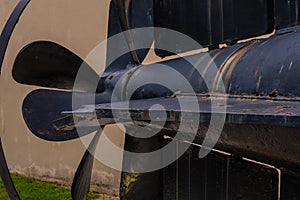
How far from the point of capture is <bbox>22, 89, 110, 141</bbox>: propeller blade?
6.67 feet

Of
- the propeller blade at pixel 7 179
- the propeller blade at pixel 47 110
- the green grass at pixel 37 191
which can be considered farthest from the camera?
the green grass at pixel 37 191

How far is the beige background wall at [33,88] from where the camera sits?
400 centimetres

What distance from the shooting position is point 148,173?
206 cm

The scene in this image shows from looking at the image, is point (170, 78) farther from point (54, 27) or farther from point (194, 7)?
point (54, 27)

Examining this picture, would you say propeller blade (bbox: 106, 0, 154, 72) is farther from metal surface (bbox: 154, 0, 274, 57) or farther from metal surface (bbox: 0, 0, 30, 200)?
metal surface (bbox: 0, 0, 30, 200)

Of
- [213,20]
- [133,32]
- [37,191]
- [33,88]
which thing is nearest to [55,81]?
[133,32]

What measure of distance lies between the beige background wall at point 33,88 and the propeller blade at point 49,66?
1.68 m

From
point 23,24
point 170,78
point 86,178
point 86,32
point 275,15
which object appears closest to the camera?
point 275,15

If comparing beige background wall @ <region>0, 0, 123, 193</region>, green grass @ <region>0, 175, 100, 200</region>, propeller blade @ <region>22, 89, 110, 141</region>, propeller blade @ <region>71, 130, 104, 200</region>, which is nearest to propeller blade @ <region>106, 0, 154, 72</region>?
propeller blade @ <region>22, 89, 110, 141</region>

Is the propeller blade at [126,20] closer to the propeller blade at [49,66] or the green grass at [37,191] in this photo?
the propeller blade at [49,66]

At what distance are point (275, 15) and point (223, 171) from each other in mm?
649

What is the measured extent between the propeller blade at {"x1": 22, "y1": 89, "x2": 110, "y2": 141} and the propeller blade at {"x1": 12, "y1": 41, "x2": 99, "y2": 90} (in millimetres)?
87

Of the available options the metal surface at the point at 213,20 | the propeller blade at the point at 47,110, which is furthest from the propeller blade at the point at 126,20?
the propeller blade at the point at 47,110

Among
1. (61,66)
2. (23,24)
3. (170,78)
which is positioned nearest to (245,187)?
(170,78)
